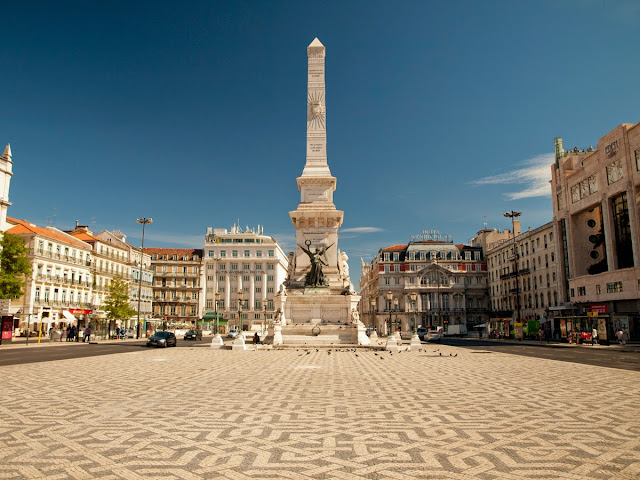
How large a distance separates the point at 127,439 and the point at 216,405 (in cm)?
269

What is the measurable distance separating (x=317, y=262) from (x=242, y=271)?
6403 cm

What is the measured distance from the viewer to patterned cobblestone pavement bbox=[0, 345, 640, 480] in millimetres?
5105

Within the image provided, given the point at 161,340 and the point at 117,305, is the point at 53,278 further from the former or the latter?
the point at 161,340

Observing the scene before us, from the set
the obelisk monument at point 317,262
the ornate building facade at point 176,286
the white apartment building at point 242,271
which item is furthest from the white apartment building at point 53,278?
the white apartment building at point 242,271

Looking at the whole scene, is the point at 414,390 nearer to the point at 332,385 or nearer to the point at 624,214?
the point at 332,385

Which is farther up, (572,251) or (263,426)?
(572,251)

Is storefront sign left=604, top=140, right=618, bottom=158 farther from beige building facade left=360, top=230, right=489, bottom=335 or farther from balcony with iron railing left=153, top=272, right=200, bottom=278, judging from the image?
balcony with iron railing left=153, top=272, right=200, bottom=278

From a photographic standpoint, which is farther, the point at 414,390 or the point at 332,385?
the point at 332,385

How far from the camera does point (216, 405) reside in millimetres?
8844

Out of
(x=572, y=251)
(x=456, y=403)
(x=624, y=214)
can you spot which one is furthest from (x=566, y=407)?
(x=572, y=251)

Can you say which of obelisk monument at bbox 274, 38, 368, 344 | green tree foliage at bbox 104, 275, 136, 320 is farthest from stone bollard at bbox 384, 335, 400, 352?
green tree foliage at bbox 104, 275, 136, 320

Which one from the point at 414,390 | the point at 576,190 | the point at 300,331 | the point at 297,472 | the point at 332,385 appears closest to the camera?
the point at 297,472

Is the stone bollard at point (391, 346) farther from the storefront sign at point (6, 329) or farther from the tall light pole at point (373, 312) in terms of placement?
the tall light pole at point (373, 312)

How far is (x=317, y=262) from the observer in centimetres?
A: 3228
